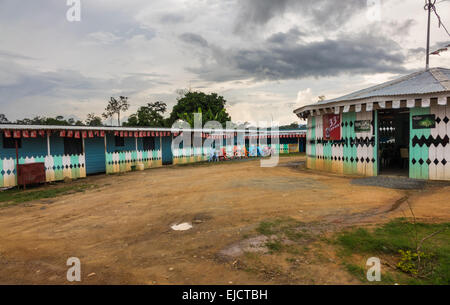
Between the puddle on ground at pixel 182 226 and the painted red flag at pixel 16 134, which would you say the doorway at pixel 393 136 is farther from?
the painted red flag at pixel 16 134

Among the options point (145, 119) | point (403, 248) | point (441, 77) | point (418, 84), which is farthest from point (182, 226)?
point (145, 119)

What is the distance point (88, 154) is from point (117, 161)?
185 cm

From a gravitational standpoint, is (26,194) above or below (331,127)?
below

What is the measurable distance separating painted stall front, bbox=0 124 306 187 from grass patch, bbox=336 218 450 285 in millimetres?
13814

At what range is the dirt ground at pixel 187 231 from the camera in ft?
12.7

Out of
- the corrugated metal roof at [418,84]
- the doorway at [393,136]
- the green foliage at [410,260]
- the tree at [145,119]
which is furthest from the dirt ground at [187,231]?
the tree at [145,119]

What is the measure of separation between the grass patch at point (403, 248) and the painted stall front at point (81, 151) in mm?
13814

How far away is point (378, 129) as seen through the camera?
12438 mm

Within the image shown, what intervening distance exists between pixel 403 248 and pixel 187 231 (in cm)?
395

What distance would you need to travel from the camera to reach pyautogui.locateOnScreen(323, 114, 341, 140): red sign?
1373 cm

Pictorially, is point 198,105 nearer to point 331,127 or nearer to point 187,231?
point 331,127

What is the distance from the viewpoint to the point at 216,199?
334 inches

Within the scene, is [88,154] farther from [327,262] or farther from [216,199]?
[327,262]
